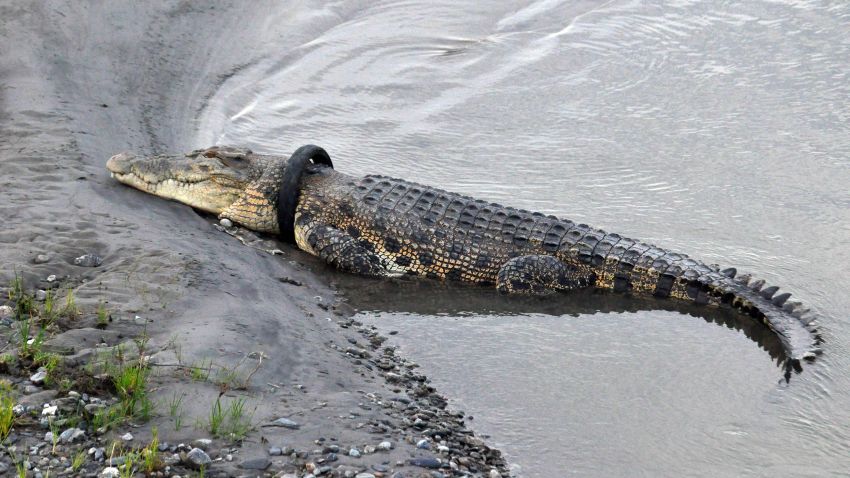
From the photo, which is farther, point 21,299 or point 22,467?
point 21,299

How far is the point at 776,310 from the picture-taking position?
24.1ft

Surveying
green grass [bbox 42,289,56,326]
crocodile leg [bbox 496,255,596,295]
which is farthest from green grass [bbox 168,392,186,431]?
crocodile leg [bbox 496,255,596,295]

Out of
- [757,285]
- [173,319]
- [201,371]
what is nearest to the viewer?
[201,371]

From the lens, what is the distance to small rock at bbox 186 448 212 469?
4574 millimetres

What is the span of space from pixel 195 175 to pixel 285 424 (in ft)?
14.2

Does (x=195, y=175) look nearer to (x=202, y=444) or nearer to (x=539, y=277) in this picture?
(x=539, y=277)

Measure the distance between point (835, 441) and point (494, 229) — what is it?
3.33 meters

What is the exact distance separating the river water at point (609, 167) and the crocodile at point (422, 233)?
0.23m

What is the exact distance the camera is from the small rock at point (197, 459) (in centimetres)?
457

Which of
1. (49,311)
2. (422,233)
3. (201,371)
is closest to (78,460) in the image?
(201,371)

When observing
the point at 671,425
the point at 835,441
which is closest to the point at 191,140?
the point at 671,425

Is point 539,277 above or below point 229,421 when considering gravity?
above

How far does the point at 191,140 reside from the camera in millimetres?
10484

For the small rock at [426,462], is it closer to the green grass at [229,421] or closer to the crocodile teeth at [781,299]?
the green grass at [229,421]
